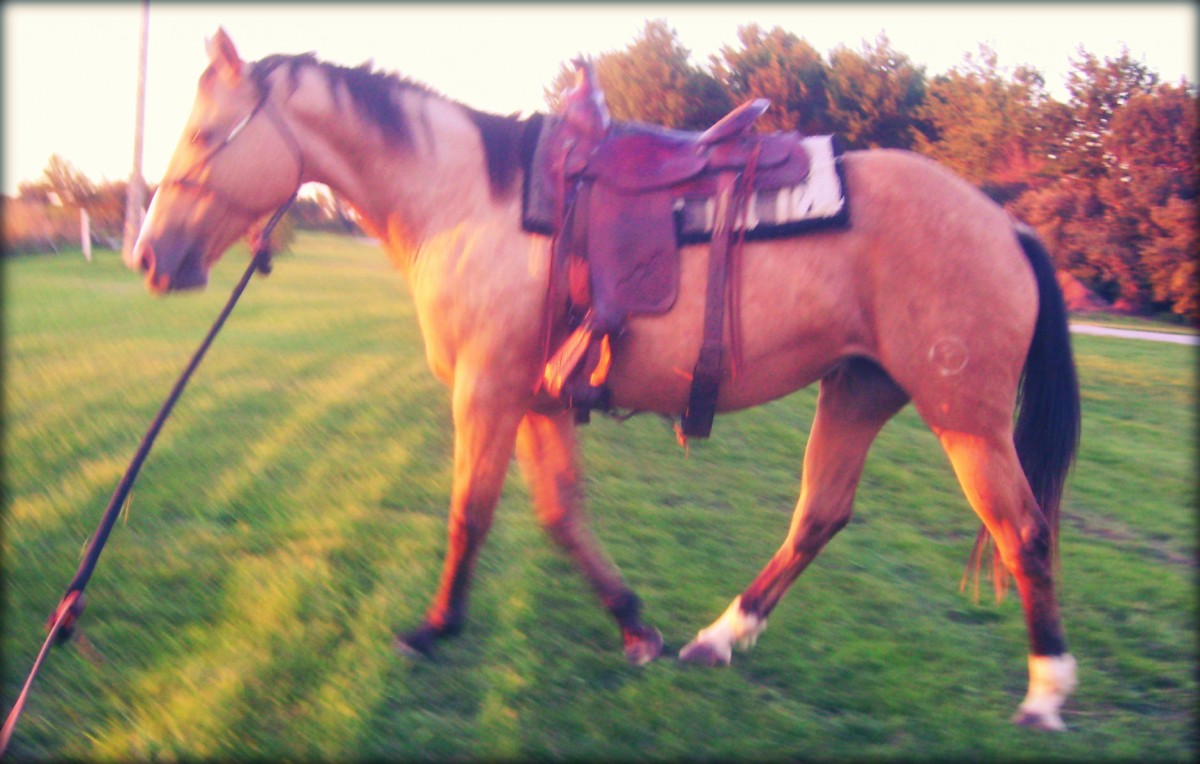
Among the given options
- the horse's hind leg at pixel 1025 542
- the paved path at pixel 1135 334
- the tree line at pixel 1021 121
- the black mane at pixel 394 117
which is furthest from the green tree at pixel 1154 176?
the black mane at pixel 394 117

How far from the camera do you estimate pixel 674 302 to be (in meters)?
2.75

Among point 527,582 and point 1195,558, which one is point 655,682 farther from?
point 1195,558

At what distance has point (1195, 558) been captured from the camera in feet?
15.0

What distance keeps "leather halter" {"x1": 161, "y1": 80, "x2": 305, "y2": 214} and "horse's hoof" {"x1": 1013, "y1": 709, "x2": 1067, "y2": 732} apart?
3.17 metres

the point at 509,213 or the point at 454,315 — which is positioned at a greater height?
the point at 509,213

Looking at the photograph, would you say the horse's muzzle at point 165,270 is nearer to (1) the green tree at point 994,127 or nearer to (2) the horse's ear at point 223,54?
(2) the horse's ear at point 223,54

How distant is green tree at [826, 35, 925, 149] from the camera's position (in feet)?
39.8

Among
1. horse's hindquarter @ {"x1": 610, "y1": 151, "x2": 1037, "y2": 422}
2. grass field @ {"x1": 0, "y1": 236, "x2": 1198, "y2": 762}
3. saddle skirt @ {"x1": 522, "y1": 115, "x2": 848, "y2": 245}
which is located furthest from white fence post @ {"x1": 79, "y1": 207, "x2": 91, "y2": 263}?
horse's hindquarter @ {"x1": 610, "y1": 151, "x2": 1037, "y2": 422}

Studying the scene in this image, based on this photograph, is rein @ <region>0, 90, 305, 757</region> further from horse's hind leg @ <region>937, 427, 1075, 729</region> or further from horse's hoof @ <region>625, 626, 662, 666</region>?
horse's hind leg @ <region>937, 427, 1075, 729</region>

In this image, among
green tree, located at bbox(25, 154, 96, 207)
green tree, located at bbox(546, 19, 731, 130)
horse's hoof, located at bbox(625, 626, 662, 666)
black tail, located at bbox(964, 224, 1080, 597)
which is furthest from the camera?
green tree, located at bbox(25, 154, 96, 207)

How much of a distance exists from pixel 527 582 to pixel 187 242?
1.95 m

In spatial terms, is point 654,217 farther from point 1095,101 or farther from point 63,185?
point 63,185

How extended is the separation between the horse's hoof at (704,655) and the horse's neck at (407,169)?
1819mm

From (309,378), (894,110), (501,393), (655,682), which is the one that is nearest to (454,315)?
(501,393)
